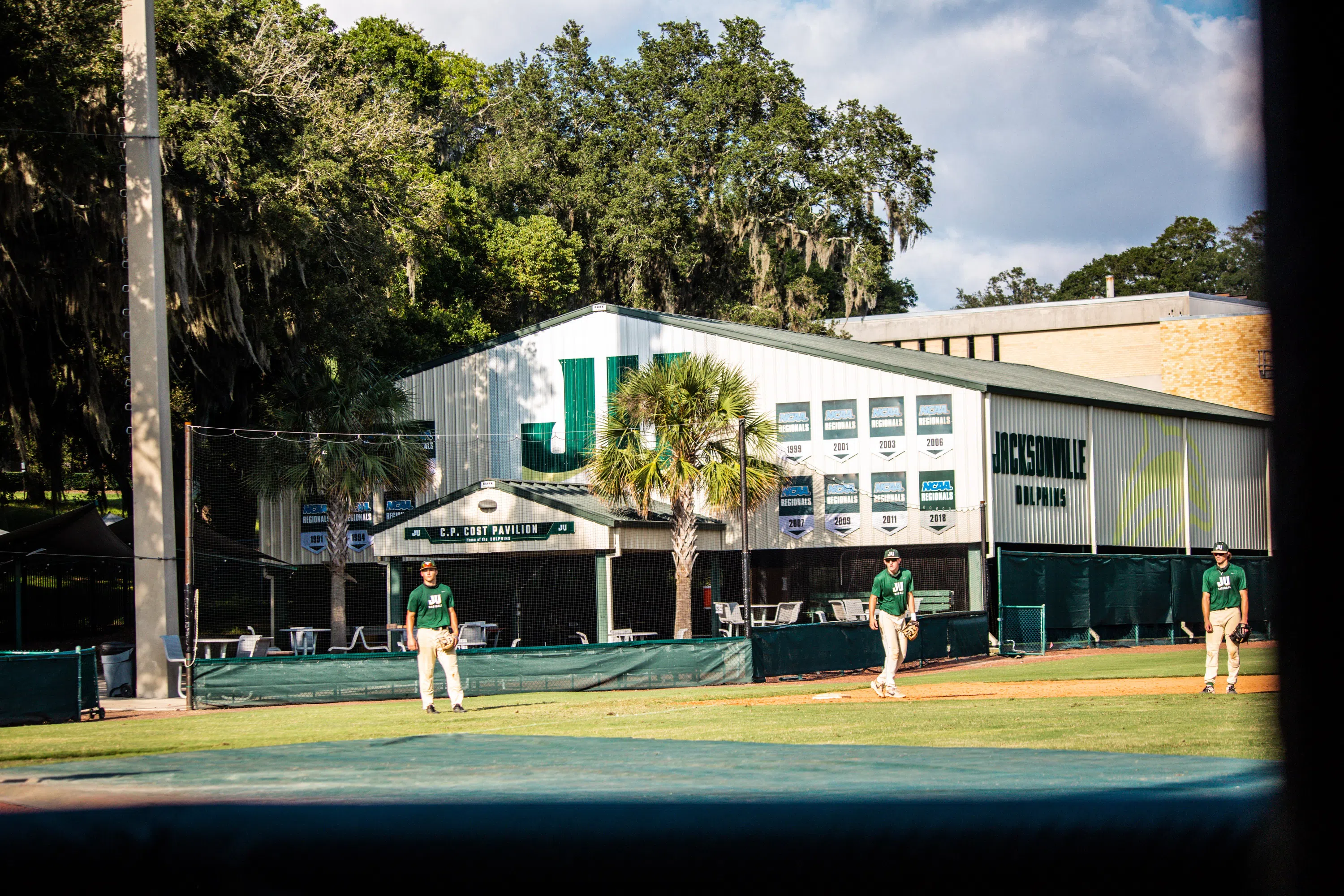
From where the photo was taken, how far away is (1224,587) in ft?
54.4

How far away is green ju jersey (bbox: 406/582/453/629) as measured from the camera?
16.9 meters

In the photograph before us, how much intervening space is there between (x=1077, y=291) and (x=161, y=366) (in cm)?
8168

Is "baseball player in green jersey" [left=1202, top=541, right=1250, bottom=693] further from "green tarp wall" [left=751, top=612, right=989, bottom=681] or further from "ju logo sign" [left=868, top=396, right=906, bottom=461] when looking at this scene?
"ju logo sign" [left=868, top=396, right=906, bottom=461]

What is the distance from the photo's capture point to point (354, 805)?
17.9 feet

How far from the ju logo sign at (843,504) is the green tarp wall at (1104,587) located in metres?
4.38

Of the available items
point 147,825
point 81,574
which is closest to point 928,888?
point 147,825

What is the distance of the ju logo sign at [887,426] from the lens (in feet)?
103

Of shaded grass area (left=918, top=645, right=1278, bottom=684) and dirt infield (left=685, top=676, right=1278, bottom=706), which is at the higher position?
dirt infield (left=685, top=676, right=1278, bottom=706)

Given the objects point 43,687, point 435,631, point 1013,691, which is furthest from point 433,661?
point 1013,691

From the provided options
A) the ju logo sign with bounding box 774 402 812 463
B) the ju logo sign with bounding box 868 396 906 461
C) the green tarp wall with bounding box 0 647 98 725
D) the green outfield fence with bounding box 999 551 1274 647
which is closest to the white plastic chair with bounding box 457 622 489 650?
the ju logo sign with bounding box 774 402 812 463

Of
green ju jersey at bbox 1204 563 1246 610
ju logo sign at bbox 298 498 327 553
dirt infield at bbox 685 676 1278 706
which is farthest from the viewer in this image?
ju logo sign at bbox 298 498 327 553

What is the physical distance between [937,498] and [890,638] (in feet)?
43.9

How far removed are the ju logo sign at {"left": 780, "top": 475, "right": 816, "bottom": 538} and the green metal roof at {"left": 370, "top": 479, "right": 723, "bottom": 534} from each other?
1577mm

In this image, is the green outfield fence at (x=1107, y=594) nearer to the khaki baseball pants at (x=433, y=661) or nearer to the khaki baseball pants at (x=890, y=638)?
the khaki baseball pants at (x=890, y=638)
